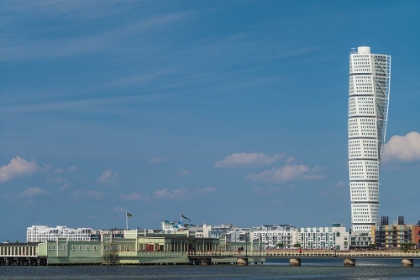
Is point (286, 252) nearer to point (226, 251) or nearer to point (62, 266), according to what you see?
point (226, 251)

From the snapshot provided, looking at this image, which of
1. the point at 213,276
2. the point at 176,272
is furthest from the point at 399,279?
the point at 176,272

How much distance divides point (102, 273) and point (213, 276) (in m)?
14.5

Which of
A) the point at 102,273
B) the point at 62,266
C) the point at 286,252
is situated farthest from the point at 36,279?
the point at 286,252

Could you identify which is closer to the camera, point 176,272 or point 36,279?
point 36,279

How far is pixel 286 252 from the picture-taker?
14462 cm

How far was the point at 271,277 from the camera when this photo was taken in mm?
105375

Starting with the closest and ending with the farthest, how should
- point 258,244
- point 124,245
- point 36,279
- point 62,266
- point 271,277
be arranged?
point 36,279 < point 271,277 < point 62,266 < point 124,245 < point 258,244

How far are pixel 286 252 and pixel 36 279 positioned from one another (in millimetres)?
56042

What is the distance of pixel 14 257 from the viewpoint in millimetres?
145250

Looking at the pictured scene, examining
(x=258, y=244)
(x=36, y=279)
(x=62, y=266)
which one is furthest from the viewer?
(x=258, y=244)

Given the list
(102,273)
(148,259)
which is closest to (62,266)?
(148,259)

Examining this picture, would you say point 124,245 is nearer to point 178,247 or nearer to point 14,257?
point 178,247

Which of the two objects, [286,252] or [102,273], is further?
[286,252]

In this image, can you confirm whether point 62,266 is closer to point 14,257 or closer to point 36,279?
point 14,257
